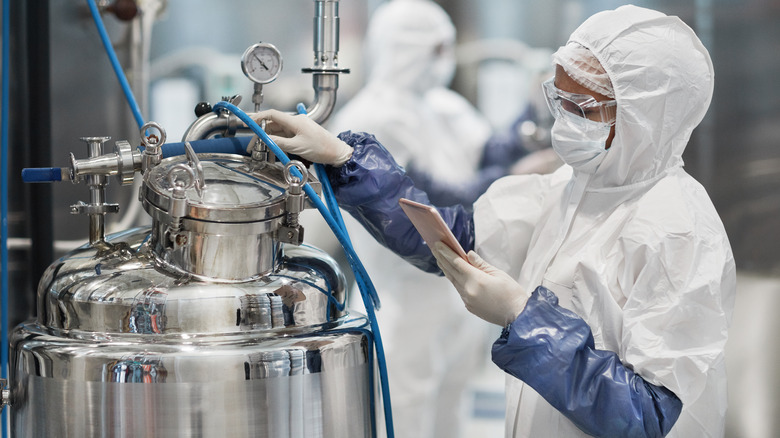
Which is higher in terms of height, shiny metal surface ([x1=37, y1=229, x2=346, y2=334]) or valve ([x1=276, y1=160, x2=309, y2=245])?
valve ([x1=276, y1=160, x2=309, y2=245])

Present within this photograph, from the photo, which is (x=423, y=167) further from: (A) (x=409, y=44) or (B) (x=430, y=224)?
(B) (x=430, y=224)

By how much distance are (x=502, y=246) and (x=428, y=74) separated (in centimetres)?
131

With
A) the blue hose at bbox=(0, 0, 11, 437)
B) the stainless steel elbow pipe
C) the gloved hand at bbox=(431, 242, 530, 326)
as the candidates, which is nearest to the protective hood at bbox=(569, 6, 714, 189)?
the gloved hand at bbox=(431, 242, 530, 326)

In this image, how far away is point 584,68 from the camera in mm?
1155

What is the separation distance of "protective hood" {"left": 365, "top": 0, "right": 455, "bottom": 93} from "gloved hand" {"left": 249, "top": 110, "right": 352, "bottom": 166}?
1.23 meters

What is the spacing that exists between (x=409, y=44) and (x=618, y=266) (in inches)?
61.3

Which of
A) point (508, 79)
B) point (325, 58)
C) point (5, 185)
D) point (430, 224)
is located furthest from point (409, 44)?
point (430, 224)

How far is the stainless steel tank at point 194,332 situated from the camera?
90 centimetres

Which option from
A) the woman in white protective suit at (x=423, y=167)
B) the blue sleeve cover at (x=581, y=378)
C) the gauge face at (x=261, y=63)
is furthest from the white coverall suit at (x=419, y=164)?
the blue sleeve cover at (x=581, y=378)

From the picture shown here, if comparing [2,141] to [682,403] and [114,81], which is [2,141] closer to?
[114,81]

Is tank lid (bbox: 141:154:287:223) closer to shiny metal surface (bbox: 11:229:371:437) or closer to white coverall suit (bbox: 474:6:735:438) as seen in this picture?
shiny metal surface (bbox: 11:229:371:437)

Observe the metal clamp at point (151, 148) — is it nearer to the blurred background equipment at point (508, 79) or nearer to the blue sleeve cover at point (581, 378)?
the blue sleeve cover at point (581, 378)

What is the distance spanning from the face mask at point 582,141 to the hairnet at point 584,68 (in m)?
0.05

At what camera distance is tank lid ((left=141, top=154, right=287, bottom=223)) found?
95 centimetres
